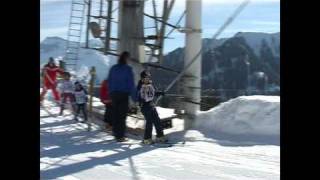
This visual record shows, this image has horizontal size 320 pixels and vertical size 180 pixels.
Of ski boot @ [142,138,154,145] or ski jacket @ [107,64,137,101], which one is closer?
ski boot @ [142,138,154,145]

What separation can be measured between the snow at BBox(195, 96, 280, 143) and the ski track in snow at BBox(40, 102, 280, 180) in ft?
1.82

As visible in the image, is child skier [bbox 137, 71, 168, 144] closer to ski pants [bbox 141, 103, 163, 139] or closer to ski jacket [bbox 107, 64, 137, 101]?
ski pants [bbox 141, 103, 163, 139]

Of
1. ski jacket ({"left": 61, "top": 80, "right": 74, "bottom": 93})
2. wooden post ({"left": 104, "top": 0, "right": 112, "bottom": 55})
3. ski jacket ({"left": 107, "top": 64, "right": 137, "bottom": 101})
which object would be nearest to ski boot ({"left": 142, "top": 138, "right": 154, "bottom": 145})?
ski jacket ({"left": 107, "top": 64, "right": 137, "bottom": 101})

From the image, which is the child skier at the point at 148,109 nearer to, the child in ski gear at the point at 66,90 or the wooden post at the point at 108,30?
the wooden post at the point at 108,30

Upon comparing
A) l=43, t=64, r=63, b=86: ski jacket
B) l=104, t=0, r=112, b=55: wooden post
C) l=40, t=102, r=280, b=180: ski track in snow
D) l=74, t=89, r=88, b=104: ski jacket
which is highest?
l=104, t=0, r=112, b=55: wooden post

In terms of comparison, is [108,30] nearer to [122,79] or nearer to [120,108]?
[122,79]

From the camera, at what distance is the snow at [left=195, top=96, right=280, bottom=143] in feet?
34.2

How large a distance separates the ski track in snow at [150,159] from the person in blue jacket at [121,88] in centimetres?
51

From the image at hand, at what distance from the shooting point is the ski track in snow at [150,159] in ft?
22.8

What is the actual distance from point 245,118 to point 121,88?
2570 millimetres

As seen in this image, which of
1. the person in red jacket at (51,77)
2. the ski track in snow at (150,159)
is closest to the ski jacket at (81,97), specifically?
the ski track in snow at (150,159)
